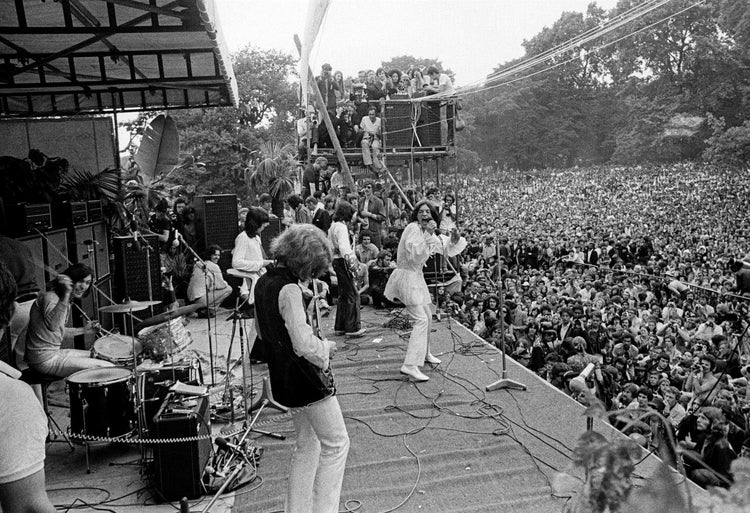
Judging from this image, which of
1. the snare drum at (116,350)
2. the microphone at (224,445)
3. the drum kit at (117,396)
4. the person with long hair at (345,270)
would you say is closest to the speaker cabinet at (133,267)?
the person with long hair at (345,270)

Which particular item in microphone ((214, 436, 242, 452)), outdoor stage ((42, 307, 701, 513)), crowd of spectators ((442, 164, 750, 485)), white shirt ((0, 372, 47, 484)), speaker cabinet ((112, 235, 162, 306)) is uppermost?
white shirt ((0, 372, 47, 484))

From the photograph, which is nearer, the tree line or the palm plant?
the palm plant

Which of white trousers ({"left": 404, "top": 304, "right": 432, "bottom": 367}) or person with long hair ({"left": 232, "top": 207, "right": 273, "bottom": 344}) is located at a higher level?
person with long hair ({"left": 232, "top": 207, "right": 273, "bottom": 344})

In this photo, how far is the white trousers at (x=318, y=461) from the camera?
329 centimetres

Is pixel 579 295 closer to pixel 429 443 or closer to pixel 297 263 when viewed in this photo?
pixel 429 443

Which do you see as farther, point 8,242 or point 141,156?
point 141,156

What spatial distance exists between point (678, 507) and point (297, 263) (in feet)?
7.57

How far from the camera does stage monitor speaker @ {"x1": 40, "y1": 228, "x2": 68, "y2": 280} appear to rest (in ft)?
23.4

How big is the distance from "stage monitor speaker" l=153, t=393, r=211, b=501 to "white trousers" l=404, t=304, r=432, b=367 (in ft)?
8.77

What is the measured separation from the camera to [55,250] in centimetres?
727

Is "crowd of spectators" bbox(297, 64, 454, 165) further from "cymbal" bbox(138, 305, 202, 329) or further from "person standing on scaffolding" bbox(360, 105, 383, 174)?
"cymbal" bbox(138, 305, 202, 329)

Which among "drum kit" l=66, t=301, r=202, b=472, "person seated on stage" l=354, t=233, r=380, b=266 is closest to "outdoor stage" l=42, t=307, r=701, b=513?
"drum kit" l=66, t=301, r=202, b=472

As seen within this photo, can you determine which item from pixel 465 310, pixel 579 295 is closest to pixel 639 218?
pixel 579 295

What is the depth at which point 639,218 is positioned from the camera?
1112 inches
